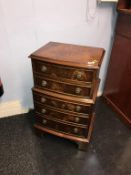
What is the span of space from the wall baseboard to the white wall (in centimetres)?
5

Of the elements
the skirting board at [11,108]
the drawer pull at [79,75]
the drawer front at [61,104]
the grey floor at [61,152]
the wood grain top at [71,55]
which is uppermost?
the wood grain top at [71,55]

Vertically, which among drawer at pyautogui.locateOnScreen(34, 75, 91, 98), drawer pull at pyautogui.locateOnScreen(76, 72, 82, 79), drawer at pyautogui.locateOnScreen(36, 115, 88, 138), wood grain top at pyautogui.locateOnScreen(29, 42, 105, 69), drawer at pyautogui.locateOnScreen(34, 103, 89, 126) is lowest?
drawer at pyautogui.locateOnScreen(36, 115, 88, 138)

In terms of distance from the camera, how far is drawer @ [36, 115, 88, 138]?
1398 mm

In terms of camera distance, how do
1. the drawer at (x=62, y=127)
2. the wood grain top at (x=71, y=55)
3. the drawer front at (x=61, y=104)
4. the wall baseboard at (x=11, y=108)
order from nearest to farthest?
1. the wood grain top at (x=71, y=55)
2. the drawer front at (x=61, y=104)
3. the drawer at (x=62, y=127)
4. the wall baseboard at (x=11, y=108)

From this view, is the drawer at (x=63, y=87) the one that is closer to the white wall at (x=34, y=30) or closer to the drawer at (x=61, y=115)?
the drawer at (x=61, y=115)

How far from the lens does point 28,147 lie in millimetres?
1536

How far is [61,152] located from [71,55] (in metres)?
0.91

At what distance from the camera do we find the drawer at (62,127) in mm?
1398

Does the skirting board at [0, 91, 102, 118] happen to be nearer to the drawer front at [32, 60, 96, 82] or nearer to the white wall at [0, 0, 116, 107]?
the white wall at [0, 0, 116, 107]

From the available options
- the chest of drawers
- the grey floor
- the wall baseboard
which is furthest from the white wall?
the grey floor

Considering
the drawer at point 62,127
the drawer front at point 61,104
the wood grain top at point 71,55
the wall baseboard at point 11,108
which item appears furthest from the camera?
the wall baseboard at point 11,108

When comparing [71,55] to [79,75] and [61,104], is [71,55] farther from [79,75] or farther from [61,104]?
[61,104]

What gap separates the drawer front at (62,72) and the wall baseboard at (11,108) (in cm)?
77

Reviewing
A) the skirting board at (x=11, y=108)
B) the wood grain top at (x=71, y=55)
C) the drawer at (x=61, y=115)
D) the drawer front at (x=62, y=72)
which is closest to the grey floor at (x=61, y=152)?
the skirting board at (x=11, y=108)
